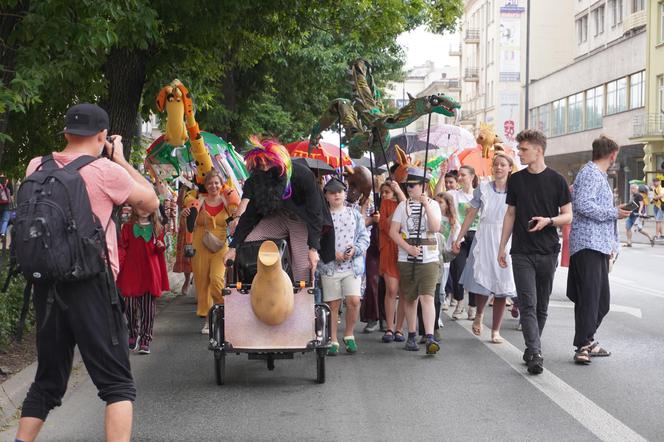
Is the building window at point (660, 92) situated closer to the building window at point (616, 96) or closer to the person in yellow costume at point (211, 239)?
the building window at point (616, 96)

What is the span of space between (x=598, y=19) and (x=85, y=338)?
61.0 meters

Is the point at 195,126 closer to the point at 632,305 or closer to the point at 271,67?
the point at 632,305

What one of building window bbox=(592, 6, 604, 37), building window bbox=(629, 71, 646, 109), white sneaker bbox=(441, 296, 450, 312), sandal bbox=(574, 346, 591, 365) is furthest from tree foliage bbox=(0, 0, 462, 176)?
building window bbox=(592, 6, 604, 37)

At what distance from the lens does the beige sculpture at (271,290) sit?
313 inches

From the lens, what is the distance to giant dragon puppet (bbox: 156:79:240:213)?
9.84 metres

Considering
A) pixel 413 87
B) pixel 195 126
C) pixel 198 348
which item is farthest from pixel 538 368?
pixel 413 87

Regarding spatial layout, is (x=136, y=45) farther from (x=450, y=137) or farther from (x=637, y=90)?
(x=637, y=90)

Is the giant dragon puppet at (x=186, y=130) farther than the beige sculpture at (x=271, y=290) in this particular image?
Yes

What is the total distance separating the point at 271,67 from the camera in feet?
79.7

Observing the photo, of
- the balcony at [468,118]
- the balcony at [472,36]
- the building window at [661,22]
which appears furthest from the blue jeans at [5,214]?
the balcony at [472,36]

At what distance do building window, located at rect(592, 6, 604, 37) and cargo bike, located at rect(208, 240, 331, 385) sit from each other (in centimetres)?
5669

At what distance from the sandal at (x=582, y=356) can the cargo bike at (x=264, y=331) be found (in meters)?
2.25

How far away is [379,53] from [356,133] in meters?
16.9

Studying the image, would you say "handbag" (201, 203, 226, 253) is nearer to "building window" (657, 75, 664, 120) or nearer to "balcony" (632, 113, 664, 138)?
"balcony" (632, 113, 664, 138)
